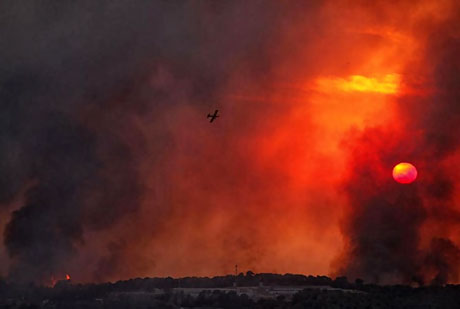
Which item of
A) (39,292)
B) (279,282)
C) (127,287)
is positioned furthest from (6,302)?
(279,282)

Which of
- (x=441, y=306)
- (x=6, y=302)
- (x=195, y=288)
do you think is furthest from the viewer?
(x=195, y=288)

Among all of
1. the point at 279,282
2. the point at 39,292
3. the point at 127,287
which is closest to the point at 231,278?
the point at 279,282

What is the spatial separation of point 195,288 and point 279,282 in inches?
516

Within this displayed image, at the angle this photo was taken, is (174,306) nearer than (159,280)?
Yes

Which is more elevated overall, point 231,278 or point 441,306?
point 231,278

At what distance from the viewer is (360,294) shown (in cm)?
14288

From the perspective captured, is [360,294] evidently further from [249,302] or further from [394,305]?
[249,302]

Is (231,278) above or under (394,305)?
above

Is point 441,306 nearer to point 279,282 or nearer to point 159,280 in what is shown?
point 279,282

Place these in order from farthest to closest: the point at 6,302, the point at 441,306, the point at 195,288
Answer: the point at 195,288 < the point at 6,302 < the point at 441,306

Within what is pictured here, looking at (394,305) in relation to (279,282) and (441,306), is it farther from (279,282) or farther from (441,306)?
(279,282)

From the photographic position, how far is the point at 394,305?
138m

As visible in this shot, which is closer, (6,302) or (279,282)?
(6,302)

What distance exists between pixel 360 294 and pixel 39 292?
44.6 meters
